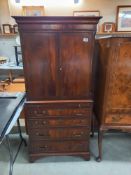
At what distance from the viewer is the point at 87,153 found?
212 cm

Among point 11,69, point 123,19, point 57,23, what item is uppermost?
point 123,19

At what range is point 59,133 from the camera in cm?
204

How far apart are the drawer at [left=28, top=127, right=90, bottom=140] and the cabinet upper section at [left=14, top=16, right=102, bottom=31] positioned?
3.80ft

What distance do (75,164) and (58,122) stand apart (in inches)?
23.1

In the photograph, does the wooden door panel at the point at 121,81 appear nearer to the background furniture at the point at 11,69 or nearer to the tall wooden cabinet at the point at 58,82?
the tall wooden cabinet at the point at 58,82

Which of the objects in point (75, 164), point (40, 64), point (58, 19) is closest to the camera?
point (58, 19)

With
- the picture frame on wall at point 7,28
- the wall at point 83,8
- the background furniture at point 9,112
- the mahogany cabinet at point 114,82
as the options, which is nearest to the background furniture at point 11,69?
the picture frame on wall at point 7,28

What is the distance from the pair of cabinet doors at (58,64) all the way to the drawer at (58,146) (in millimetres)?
591

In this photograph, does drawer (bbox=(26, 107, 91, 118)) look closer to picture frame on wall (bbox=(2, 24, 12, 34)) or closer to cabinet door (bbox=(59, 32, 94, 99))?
cabinet door (bbox=(59, 32, 94, 99))

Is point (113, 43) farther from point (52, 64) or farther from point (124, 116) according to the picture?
point (124, 116)

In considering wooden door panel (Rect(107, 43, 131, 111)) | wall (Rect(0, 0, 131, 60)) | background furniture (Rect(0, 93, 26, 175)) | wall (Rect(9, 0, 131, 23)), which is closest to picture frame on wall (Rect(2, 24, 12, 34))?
wall (Rect(0, 0, 131, 60))

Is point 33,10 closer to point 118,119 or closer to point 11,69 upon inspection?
point 11,69

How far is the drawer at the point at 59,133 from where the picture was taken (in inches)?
79.7

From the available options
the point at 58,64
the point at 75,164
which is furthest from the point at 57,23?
the point at 75,164
